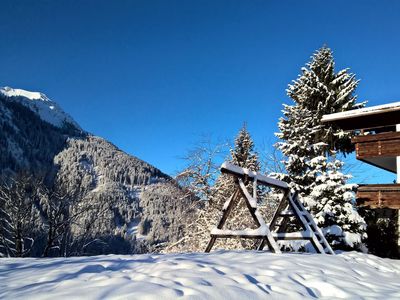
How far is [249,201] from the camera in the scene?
721cm

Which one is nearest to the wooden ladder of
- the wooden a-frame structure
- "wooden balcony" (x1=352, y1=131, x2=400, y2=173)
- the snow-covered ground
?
the wooden a-frame structure

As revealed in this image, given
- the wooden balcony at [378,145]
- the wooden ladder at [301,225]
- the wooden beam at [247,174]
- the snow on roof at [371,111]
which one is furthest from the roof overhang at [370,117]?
the wooden beam at [247,174]

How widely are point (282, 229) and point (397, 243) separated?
9.04 meters

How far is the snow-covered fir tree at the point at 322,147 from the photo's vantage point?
14664mm

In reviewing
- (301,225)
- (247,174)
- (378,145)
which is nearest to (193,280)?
(247,174)

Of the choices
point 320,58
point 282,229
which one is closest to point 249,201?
point 282,229

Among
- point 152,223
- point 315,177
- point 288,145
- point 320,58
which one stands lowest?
point 152,223

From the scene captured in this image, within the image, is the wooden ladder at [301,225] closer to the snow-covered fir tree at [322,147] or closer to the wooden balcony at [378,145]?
the snow-covered fir tree at [322,147]

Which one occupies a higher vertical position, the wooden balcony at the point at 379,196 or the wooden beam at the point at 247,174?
the wooden balcony at the point at 379,196

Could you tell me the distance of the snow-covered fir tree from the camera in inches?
577

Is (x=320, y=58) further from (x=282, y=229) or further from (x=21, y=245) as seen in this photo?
(x=21, y=245)

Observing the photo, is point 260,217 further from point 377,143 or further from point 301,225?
point 377,143

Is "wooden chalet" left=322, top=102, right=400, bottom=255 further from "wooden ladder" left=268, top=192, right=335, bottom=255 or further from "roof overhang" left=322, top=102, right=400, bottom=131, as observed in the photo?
"wooden ladder" left=268, top=192, right=335, bottom=255

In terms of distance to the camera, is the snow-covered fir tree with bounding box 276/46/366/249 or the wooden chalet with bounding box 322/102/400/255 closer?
the wooden chalet with bounding box 322/102/400/255
